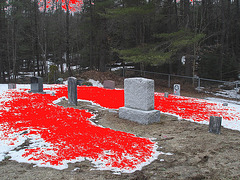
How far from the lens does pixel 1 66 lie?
Answer: 32.5m

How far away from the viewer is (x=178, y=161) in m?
4.98

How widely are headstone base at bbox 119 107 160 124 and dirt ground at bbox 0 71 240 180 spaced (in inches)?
14.5

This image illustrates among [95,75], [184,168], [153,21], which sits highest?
[153,21]

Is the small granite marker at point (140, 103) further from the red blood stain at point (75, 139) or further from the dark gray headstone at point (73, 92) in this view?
the dark gray headstone at point (73, 92)

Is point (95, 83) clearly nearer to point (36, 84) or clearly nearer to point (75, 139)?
point (36, 84)

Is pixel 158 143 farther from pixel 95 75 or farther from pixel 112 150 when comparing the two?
pixel 95 75

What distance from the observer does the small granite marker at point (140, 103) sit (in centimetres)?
842

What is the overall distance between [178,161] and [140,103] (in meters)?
3.92

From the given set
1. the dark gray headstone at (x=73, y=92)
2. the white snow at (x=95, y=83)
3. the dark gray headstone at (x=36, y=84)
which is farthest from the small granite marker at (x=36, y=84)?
the white snow at (x=95, y=83)

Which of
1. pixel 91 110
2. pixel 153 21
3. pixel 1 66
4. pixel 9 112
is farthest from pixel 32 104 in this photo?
pixel 1 66

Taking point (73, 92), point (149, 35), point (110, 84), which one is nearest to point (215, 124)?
point (73, 92)

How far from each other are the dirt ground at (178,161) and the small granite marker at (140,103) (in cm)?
51

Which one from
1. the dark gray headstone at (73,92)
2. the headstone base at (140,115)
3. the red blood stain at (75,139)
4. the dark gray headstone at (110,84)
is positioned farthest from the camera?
the dark gray headstone at (110,84)

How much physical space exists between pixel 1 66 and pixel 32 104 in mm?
25619
